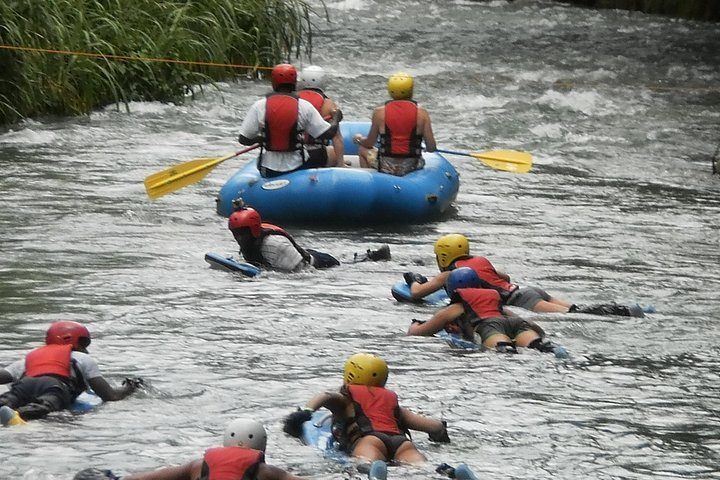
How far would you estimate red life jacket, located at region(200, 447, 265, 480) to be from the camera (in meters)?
6.03

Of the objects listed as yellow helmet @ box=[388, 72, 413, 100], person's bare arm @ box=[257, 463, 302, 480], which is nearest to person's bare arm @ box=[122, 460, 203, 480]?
person's bare arm @ box=[257, 463, 302, 480]

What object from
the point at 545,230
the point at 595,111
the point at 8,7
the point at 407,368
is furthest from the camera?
the point at 595,111

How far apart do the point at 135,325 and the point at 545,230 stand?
4811 millimetres

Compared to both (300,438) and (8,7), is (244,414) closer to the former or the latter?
(300,438)

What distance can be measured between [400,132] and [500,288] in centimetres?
344

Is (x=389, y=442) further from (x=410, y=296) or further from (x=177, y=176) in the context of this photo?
(x=177, y=176)

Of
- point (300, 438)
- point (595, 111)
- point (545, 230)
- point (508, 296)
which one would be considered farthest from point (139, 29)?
point (300, 438)

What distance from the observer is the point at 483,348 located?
360 inches

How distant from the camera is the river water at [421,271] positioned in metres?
7.53

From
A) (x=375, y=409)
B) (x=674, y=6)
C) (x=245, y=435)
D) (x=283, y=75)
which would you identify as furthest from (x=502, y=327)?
(x=674, y=6)

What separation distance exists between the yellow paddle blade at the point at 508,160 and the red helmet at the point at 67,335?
6845 millimetres

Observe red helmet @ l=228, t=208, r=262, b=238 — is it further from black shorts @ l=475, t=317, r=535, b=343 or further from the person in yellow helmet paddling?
the person in yellow helmet paddling

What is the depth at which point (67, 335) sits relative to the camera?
7.76m

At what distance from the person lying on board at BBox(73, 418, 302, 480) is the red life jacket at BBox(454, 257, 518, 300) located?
4018 mm
